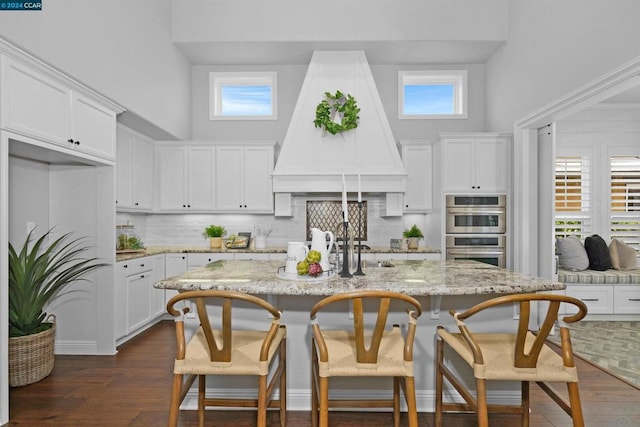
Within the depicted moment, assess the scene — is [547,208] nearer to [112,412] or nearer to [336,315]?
[336,315]

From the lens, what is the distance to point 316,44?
488 cm

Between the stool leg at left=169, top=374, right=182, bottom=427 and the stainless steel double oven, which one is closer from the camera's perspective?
the stool leg at left=169, top=374, right=182, bottom=427

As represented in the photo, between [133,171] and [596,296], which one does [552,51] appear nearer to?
[596,296]

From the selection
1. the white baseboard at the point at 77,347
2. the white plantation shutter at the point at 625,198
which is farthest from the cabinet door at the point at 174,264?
the white plantation shutter at the point at 625,198

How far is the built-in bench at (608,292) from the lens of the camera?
4.57 m

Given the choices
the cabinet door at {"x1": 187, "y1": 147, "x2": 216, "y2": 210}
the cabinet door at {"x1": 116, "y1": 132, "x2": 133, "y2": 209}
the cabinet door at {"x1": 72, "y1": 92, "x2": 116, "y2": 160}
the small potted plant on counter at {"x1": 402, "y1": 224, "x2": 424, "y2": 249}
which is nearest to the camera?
the cabinet door at {"x1": 72, "y1": 92, "x2": 116, "y2": 160}

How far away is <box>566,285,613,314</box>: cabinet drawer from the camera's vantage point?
15.1 ft

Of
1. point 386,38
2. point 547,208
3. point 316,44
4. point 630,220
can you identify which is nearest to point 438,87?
point 386,38

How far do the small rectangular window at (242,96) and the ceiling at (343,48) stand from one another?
0.21 m

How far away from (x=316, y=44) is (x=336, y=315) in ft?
12.3

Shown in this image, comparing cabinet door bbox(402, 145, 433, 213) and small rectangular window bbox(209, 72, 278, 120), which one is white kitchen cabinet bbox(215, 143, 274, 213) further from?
cabinet door bbox(402, 145, 433, 213)

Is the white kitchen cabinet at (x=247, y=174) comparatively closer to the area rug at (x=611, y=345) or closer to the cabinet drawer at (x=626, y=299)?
the area rug at (x=611, y=345)

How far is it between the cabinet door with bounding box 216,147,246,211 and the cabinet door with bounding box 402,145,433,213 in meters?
2.24

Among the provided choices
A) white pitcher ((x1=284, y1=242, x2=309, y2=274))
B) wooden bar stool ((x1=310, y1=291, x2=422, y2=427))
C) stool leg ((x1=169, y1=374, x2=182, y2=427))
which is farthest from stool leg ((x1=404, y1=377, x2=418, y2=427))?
stool leg ((x1=169, y1=374, x2=182, y2=427))
